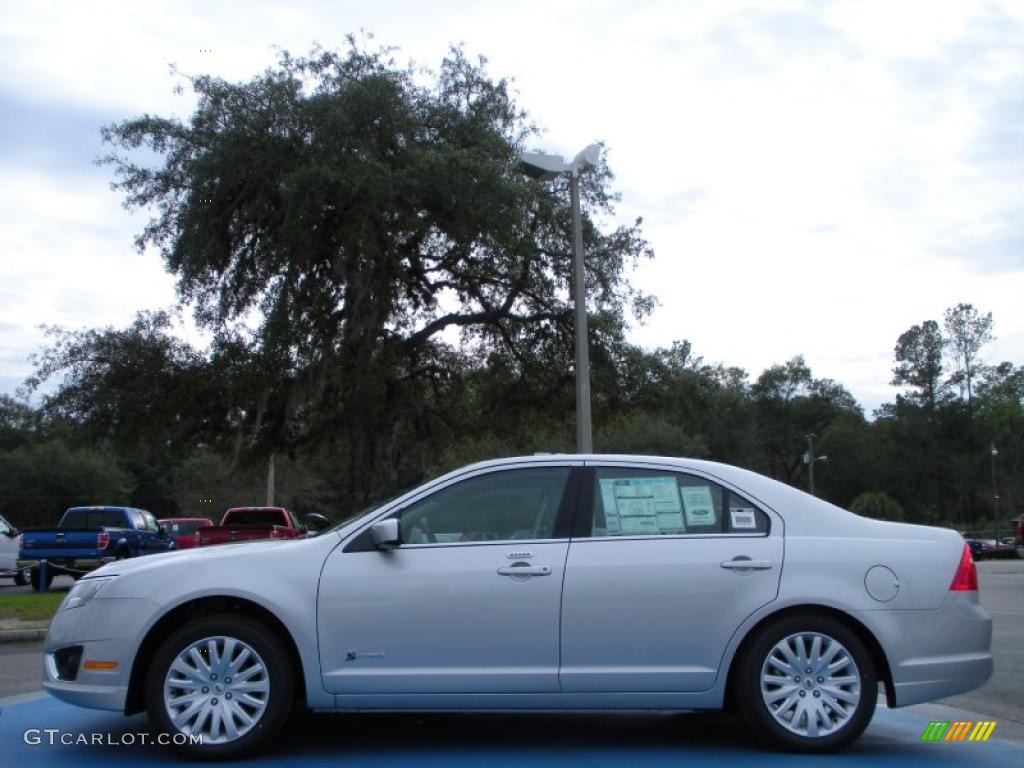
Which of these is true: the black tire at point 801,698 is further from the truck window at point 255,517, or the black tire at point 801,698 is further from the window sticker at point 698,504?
the truck window at point 255,517

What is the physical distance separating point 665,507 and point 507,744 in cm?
161

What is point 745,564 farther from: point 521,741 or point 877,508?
point 877,508

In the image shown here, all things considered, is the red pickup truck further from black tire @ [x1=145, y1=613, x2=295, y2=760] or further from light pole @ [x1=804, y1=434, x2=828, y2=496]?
light pole @ [x1=804, y1=434, x2=828, y2=496]

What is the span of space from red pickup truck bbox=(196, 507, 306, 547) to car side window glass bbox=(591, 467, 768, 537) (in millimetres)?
13430

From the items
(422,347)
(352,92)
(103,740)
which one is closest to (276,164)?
(352,92)

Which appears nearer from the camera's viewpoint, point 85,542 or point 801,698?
point 801,698

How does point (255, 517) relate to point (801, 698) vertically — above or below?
above

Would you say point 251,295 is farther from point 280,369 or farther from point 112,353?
point 112,353

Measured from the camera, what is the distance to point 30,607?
48.8ft

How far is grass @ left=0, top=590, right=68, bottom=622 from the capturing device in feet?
44.5

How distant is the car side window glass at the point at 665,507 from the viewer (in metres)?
6.10

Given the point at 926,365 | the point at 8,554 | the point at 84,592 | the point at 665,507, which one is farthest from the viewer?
the point at 926,365

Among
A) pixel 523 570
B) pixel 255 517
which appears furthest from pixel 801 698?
pixel 255 517

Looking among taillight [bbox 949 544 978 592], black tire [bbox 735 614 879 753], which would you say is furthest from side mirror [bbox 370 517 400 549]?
taillight [bbox 949 544 978 592]
